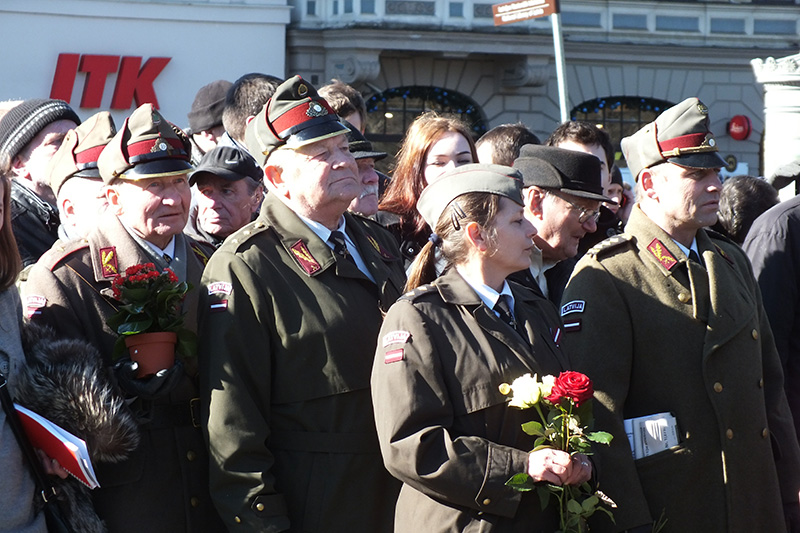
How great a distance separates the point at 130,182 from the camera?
3.68m

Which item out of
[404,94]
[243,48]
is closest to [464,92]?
[404,94]

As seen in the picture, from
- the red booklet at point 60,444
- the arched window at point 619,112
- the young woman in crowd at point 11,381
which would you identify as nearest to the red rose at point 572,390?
the red booklet at point 60,444

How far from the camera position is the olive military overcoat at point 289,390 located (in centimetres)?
328

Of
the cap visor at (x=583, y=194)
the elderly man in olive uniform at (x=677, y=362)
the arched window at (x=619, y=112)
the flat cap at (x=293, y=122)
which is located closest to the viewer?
the flat cap at (x=293, y=122)

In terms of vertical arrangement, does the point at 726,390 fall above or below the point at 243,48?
below

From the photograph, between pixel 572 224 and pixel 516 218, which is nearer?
pixel 516 218

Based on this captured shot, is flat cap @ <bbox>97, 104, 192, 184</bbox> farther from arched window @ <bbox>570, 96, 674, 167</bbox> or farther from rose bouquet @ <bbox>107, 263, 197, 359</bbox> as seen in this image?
arched window @ <bbox>570, 96, 674, 167</bbox>

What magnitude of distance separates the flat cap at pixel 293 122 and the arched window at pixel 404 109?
16.1m

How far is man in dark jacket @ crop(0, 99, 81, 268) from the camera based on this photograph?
4.59 m

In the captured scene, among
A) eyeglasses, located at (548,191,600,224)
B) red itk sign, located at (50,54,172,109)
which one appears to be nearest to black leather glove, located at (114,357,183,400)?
eyeglasses, located at (548,191,600,224)

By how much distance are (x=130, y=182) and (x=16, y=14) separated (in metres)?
15.5

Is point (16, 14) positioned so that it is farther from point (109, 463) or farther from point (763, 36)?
point (109, 463)

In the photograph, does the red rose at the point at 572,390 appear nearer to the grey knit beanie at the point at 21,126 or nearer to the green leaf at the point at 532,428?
the green leaf at the point at 532,428

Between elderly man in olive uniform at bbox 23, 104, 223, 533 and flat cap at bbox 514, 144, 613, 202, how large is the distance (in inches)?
55.9
